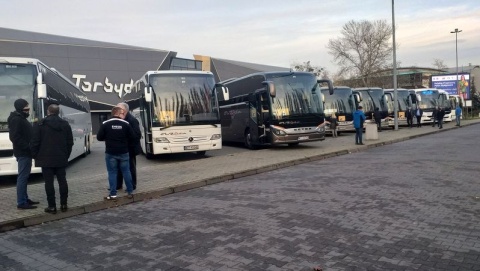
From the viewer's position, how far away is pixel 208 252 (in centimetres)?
494

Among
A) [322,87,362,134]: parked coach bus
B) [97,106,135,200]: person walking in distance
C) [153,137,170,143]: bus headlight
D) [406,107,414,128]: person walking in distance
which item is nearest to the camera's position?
[97,106,135,200]: person walking in distance

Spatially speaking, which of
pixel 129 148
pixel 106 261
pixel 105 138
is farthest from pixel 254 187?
pixel 106 261

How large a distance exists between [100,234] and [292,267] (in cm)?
309

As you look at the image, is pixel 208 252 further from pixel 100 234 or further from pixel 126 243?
pixel 100 234

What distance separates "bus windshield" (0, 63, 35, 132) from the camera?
1073cm

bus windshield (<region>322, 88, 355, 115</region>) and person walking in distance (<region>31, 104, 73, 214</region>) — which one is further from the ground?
bus windshield (<region>322, 88, 355, 115</region>)

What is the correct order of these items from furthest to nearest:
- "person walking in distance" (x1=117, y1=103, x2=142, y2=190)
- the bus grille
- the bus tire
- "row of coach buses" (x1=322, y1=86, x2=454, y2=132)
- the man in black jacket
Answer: "row of coach buses" (x1=322, y1=86, x2=454, y2=132) < the bus tire < the bus grille < "person walking in distance" (x1=117, y1=103, x2=142, y2=190) < the man in black jacket

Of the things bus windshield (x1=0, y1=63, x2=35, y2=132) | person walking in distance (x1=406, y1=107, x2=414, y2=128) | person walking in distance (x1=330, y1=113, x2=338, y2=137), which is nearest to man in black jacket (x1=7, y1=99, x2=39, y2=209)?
bus windshield (x1=0, y1=63, x2=35, y2=132)

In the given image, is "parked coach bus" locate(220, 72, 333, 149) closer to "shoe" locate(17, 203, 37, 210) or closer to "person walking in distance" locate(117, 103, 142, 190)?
"person walking in distance" locate(117, 103, 142, 190)

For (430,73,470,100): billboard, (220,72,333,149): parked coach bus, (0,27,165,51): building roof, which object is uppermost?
(0,27,165,51): building roof

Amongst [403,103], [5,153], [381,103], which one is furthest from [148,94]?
[403,103]

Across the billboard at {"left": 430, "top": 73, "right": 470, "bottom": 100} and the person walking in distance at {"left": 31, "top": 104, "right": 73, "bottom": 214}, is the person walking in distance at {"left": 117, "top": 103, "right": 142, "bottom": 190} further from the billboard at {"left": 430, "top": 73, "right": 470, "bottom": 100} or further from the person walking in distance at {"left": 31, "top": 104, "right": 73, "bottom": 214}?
the billboard at {"left": 430, "top": 73, "right": 470, "bottom": 100}

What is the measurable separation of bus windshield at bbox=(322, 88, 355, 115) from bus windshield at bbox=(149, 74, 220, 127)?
1365 cm

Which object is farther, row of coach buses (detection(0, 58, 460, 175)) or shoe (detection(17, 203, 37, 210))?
row of coach buses (detection(0, 58, 460, 175))
